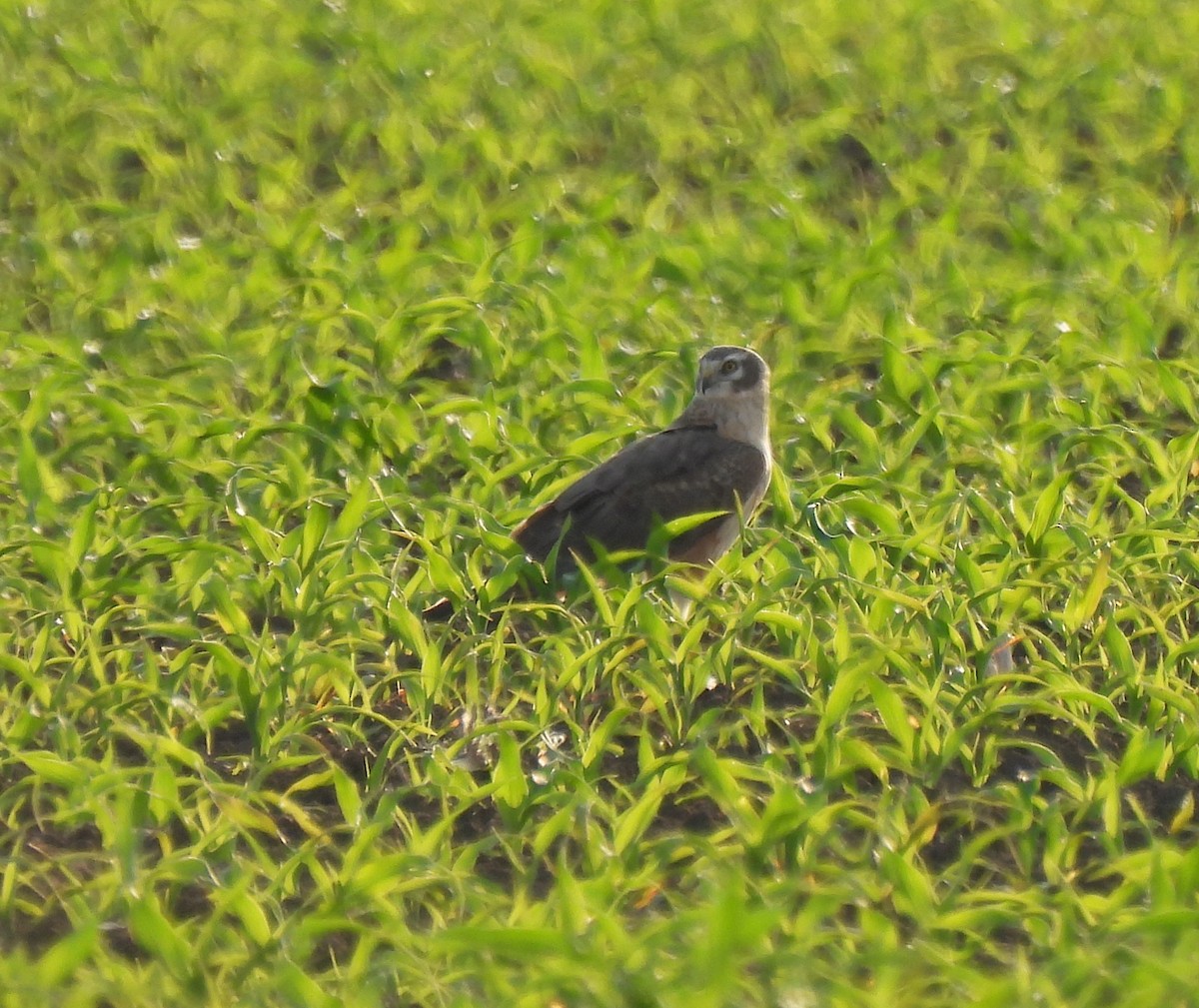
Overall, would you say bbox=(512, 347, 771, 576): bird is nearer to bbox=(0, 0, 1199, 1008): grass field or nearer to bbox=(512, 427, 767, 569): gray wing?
bbox=(512, 427, 767, 569): gray wing

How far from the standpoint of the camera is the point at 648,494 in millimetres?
6664

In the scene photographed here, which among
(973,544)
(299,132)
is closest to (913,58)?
(299,132)

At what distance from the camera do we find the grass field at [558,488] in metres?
4.74

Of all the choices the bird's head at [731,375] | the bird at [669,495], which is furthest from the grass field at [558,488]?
the bird's head at [731,375]

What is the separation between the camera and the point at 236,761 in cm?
557

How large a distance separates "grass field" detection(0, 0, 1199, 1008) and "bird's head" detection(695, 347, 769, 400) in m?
0.35

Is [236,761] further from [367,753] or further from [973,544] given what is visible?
[973,544]

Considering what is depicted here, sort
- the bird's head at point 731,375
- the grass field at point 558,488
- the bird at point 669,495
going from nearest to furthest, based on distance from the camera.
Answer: the grass field at point 558,488 → the bird at point 669,495 → the bird's head at point 731,375

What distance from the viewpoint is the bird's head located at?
7098 millimetres

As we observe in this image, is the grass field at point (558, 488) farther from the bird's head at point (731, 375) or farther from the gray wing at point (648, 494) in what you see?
the bird's head at point (731, 375)

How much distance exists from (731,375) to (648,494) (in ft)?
2.13

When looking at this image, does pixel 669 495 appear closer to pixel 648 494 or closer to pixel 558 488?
pixel 648 494

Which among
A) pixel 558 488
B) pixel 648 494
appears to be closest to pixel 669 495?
pixel 648 494

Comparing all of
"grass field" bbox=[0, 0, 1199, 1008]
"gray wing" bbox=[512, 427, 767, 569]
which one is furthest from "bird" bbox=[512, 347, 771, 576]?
"grass field" bbox=[0, 0, 1199, 1008]
